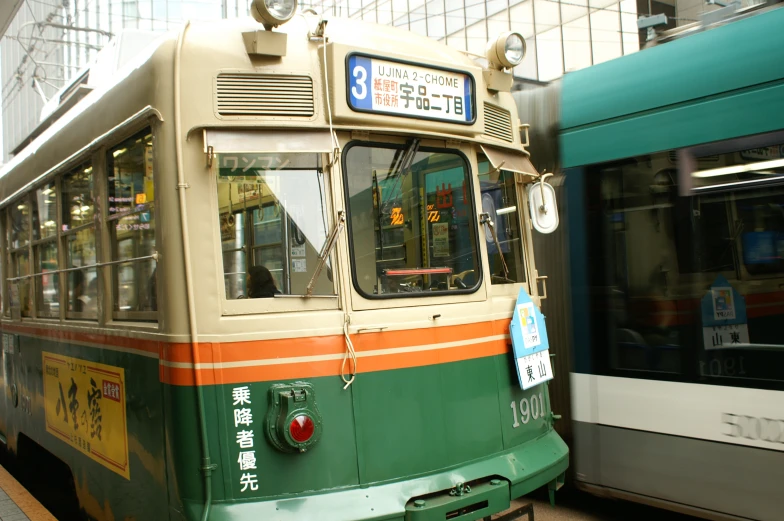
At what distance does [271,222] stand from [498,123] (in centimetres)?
159

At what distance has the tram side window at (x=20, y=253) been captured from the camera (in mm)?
5754

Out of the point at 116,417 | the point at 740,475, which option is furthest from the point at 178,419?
the point at 740,475

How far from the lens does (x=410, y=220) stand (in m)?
3.87

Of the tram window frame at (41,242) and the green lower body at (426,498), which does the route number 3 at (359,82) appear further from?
the tram window frame at (41,242)

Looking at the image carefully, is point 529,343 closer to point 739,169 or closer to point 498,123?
point 498,123

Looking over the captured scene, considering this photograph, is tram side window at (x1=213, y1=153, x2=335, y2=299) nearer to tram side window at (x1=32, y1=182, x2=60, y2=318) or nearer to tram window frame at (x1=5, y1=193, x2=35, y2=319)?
tram side window at (x1=32, y1=182, x2=60, y2=318)

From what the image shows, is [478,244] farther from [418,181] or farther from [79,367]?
[79,367]

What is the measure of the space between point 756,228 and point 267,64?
2882 mm

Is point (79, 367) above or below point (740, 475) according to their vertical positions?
above

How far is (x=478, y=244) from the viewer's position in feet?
13.4

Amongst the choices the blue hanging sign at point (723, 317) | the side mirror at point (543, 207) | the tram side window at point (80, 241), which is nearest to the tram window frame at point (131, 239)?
the tram side window at point (80, 241)

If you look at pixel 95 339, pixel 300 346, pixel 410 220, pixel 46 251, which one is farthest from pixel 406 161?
pixel 46 251

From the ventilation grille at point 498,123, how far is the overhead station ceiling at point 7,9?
613 cm

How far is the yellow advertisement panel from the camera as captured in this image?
13.1 feet
